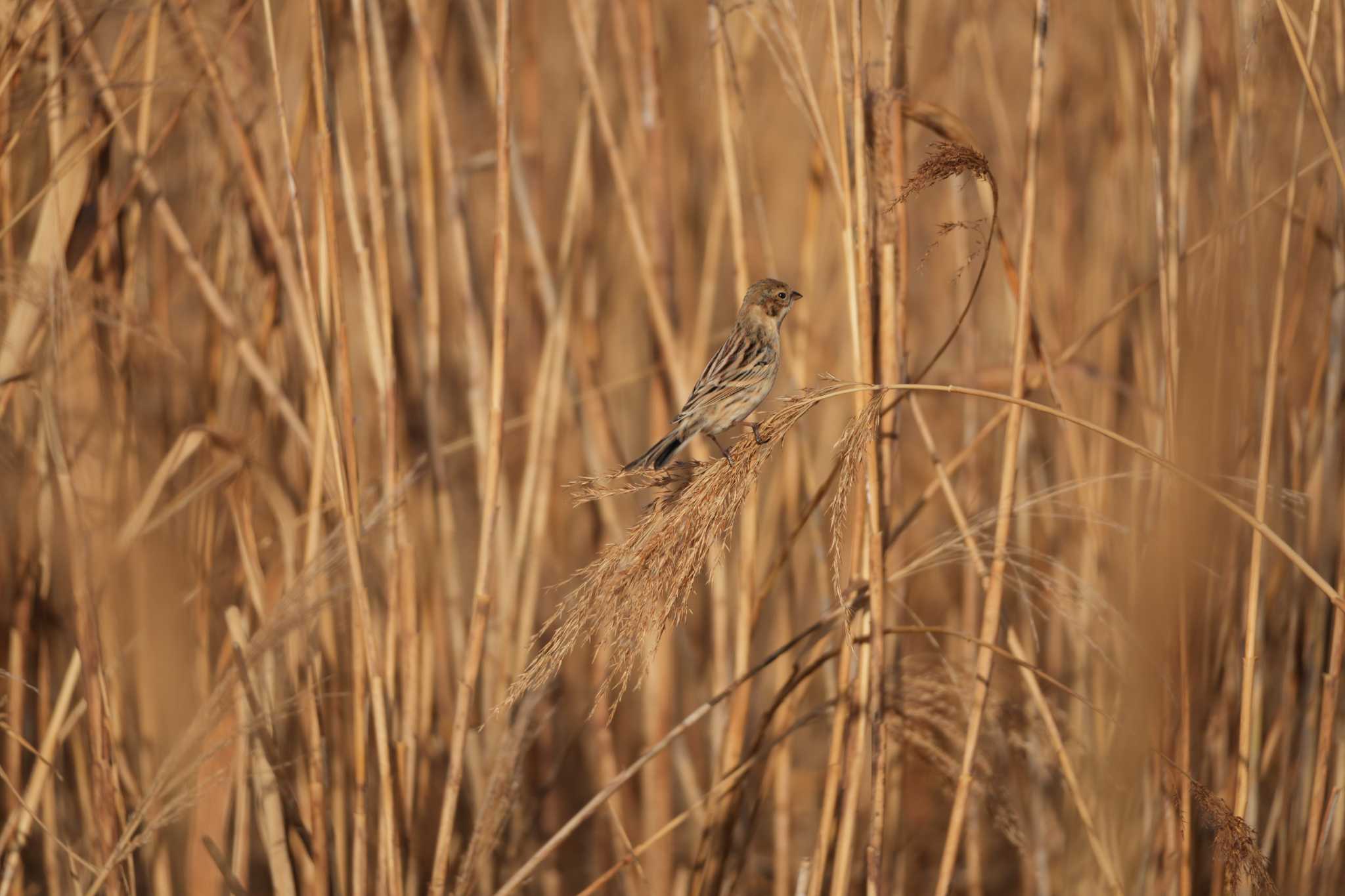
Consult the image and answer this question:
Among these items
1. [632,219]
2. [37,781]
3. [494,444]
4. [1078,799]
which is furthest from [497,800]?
[632,219]

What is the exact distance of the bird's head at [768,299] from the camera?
2193mm

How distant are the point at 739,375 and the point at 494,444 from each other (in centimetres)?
51

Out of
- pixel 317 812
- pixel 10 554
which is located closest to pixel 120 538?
pixel 10 554

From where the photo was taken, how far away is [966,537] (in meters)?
1.78

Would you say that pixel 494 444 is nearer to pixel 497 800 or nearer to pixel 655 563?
pixel 655 563

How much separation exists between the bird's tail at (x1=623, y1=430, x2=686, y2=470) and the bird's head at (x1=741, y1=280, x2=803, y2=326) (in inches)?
13.5

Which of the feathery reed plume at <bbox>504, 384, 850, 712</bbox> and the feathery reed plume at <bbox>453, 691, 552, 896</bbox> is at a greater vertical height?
the feathery reed plume at <bbox>504, 384, 850, 712</bbox>

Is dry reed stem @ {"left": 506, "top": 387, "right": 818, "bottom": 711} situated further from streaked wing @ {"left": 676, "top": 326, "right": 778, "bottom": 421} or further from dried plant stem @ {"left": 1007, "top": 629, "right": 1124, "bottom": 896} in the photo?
dried plant stem @ {"left": 1007, "top": 629, "right": 1124, "bottom": 896}

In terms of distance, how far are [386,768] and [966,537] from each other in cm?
105

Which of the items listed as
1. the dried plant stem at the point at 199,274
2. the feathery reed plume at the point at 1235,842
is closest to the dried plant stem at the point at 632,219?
the dried plant stem at the point at 199,274

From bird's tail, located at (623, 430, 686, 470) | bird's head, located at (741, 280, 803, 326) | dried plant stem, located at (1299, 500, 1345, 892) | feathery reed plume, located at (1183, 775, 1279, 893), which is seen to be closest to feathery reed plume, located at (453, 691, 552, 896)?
bird's tail, located at (623, 430, 686, 470)

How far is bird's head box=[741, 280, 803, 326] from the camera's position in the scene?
7.20ft

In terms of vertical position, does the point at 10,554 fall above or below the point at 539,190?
below

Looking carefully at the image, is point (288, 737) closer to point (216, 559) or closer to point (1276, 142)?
point (216, 559)
